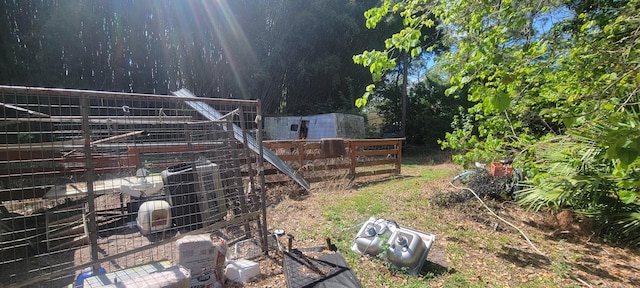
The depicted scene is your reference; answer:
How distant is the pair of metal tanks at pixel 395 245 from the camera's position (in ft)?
9.59

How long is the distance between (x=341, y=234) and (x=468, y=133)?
2.11m

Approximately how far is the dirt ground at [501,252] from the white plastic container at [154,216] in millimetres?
1287

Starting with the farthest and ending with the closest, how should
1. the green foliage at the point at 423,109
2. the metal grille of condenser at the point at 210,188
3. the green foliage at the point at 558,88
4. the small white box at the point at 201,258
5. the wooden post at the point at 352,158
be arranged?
1. the green foliage at the point at 423,109
2. the wooden post at the point at 352,158
3. the metal grille of condenser at the point at 210,188
4. the small white box at the point at 201,258
5. the green foliage at the point at 558,88

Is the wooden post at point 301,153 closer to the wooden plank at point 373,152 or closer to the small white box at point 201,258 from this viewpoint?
the wooden plank at point 373,152

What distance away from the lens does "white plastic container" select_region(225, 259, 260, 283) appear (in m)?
2.64

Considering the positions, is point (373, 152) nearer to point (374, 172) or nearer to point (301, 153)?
point (374, 172)

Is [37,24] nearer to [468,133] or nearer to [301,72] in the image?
[301,72]

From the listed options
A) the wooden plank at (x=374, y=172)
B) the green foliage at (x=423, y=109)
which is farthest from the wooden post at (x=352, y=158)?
the green foliage at (x=423, y=109)

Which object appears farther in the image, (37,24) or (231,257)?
(37,24)

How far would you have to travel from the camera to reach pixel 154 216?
11.5 feet

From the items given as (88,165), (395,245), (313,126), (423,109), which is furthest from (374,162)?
(423,109)

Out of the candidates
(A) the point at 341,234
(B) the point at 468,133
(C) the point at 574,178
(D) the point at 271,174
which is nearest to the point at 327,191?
(D) the point at 271,174

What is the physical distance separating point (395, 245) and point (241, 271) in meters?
1.49

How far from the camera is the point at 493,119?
3.94 m
